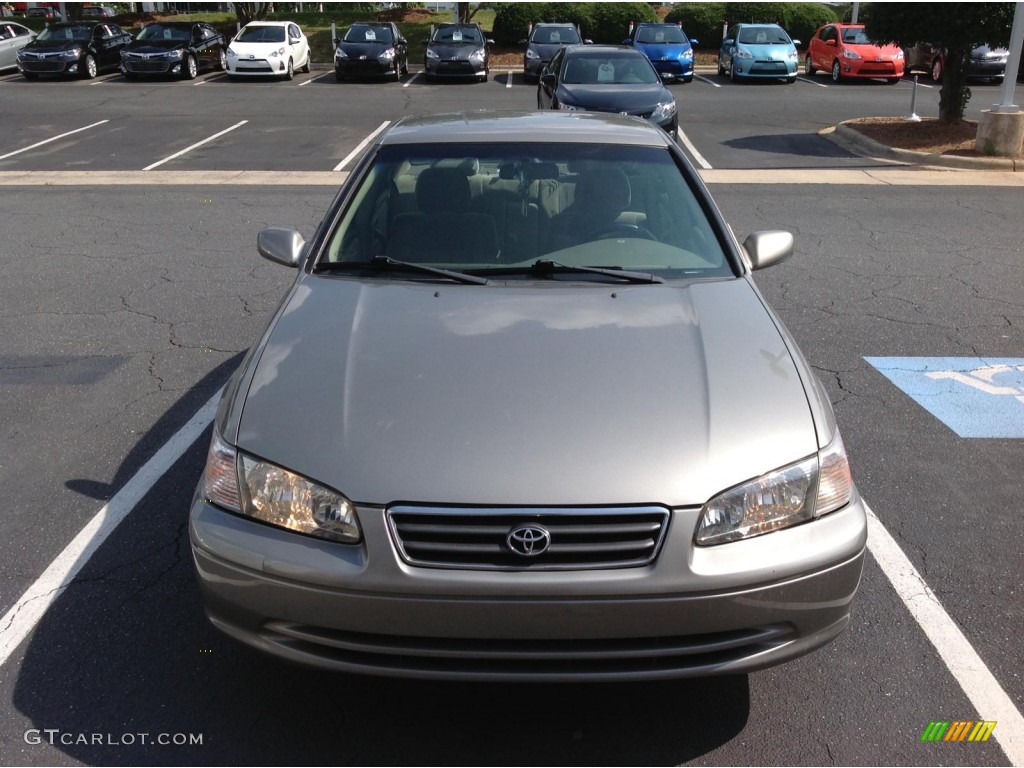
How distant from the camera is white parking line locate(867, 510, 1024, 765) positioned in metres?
3.14

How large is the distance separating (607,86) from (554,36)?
13.3m

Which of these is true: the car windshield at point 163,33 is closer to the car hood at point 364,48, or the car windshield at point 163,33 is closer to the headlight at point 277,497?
the car hood at point 364,48

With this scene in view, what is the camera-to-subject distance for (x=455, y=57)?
26.0 m

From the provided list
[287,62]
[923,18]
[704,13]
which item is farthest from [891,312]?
[704,13]

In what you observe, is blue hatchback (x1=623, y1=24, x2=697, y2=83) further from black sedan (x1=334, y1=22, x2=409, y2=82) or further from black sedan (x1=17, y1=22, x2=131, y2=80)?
black sedan (x1=17, y1=22, x2=131, y2=80)

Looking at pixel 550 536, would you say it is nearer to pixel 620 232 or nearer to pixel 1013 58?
pixel 620 232

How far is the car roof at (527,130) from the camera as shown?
4590mm

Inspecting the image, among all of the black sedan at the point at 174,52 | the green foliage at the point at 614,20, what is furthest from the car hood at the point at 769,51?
the black sedan at the point at 174,52

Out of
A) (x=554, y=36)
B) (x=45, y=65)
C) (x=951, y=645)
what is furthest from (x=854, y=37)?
(x=951, y=645)

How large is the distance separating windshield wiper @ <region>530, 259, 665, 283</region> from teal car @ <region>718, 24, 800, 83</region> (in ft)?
78.5

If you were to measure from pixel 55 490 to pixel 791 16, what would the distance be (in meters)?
36.5

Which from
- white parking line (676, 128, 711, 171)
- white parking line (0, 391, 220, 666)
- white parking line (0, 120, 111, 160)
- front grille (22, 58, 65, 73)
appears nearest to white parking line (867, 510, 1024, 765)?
white parking line (0, 391, 220, 666)

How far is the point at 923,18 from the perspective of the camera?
14930 mm

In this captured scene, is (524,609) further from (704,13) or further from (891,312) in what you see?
(704,13)
